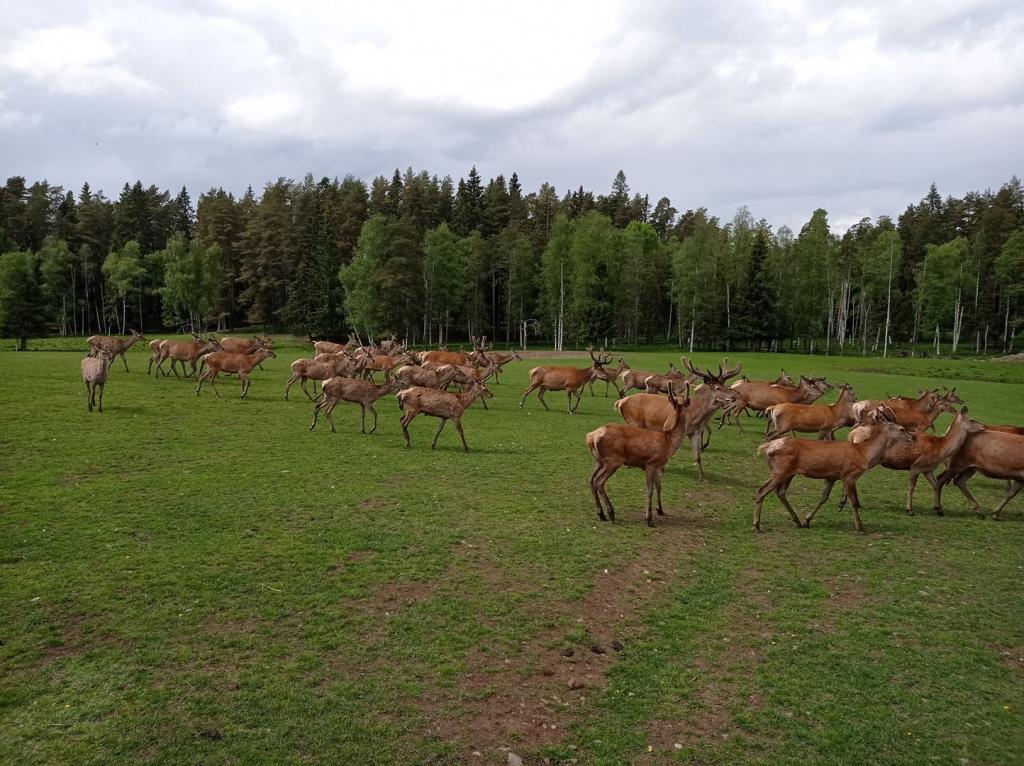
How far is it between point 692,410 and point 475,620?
8.66 meters

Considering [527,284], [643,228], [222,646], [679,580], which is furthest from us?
[643,228]

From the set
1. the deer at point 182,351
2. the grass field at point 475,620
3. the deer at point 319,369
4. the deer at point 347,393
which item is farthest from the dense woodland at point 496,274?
the grass field at point 475,620

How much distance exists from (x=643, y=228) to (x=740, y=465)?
75713mm

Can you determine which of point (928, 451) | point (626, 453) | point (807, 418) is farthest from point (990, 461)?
point (626, 453)

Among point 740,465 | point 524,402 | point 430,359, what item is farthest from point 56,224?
point 740,465

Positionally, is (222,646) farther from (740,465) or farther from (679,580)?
(740,465)

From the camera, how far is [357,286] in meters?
62.1

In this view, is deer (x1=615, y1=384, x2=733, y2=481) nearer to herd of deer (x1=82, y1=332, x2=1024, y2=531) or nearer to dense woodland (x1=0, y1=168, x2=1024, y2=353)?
herd of deer (x1=82, y1=332, x2=1024, y2=531)

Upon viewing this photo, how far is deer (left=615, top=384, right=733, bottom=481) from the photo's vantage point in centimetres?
1459

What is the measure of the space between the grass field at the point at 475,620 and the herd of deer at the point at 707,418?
0.83 m

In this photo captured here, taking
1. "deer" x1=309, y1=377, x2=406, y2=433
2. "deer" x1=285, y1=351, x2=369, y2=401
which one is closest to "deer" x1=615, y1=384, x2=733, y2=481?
"deer" x1=309, y1=377, x2=406, y2=433

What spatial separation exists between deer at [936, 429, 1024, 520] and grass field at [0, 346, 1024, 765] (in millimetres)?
487

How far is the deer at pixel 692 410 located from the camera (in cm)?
1459

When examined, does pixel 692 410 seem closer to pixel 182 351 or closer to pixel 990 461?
pixel 990 461
